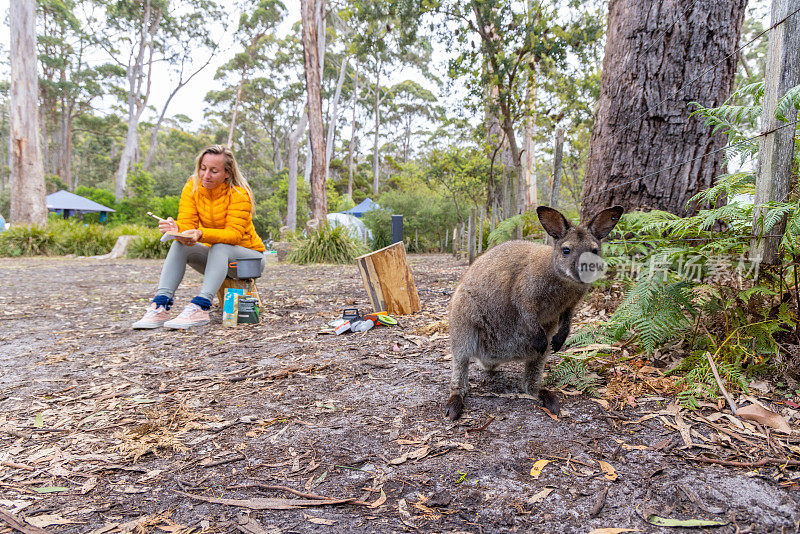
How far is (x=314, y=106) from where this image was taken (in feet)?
36.7

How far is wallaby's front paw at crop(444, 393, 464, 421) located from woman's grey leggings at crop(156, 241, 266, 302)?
249 cm

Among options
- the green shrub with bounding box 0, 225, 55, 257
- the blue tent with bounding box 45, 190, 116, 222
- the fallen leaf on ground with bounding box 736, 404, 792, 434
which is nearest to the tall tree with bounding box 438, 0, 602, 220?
the fallen leaf on ground with bounding box 736, 404, 792, 434

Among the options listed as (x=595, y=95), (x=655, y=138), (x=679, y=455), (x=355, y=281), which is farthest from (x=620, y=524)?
(x=595, y=95)

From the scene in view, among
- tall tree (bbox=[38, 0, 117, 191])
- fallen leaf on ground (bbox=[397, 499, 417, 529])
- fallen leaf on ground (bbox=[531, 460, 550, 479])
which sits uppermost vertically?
tall tree (bbox=[38, 0, 117, 191])

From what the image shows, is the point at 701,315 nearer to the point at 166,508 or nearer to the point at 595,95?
the point at 166,508

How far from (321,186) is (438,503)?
10.8 meters

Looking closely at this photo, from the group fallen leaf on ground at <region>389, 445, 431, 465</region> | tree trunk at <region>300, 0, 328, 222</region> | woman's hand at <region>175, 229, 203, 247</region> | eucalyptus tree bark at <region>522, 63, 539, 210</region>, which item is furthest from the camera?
tree trunk at <region>300, 0, 328, 222</region>

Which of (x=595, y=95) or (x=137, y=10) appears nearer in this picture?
(x=595, y=95)

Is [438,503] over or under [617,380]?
under

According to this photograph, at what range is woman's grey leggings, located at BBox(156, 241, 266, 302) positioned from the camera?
Result: 3.75 metres

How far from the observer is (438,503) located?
140cm

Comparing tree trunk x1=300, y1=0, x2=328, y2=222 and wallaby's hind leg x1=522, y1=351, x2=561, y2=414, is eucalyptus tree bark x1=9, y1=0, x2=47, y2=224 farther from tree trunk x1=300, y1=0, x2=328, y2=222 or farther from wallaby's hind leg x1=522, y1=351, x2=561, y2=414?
wallaby's hind leg x1=522, y1=351, x2=561, y2=414

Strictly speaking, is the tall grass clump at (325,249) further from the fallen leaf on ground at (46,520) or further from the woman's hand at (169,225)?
the fallen leaf on ground at (46,520)

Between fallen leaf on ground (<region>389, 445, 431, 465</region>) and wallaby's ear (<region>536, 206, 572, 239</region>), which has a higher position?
wallaby's ear (<region>536, 206, 572, 239</region>)
